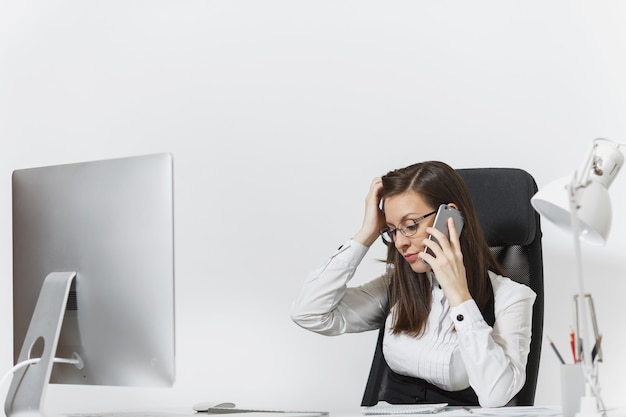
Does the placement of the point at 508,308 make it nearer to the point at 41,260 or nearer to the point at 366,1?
the point at 41,260

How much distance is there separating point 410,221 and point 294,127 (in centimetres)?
109

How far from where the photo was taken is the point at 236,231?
10.7 ft

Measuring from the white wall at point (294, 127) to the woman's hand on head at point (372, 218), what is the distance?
713mm

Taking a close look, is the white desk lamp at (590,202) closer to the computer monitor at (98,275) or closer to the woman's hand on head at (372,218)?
the computer monitor at (98,275)

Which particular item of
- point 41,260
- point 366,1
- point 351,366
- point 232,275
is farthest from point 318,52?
point 41,260

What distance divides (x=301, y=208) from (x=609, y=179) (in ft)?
5.86

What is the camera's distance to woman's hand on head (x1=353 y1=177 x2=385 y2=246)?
96.7 inches

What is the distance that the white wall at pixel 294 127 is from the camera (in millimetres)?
3092

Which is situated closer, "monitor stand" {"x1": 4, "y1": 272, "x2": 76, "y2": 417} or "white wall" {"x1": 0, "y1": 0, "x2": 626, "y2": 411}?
"monitor stand" {"x1": 4, "y1": 272, "x2": 76, "y2": 417}

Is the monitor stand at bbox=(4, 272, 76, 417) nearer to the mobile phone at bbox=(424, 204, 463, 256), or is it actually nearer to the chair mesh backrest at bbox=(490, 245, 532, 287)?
the mobile phone at bbox=(424, 204, 463, 256)

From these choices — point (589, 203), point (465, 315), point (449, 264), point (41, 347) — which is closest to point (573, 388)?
point (589, 203)

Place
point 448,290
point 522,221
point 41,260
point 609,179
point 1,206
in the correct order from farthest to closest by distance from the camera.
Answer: point 1,206, point 522,221, point 448,290, point 41,260, point 609,179

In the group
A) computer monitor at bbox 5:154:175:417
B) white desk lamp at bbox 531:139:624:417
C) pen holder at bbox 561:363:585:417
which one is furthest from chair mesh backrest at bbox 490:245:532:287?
computer monitor at bbox 5:154:175:417

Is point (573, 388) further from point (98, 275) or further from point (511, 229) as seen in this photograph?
point (511, 229)
